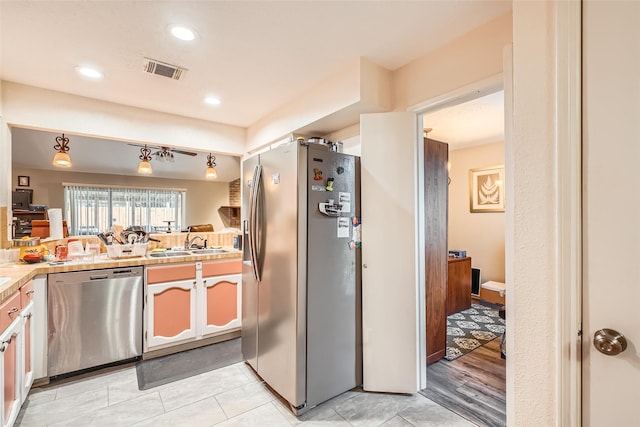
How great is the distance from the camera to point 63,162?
3035 mm

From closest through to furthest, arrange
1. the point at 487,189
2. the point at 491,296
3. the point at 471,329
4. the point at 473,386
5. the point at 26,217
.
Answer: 1. the point at 473,386
2. the point at 471,329
3. the point at 26,217
4. the point at 491,296
5. the point at 487,189

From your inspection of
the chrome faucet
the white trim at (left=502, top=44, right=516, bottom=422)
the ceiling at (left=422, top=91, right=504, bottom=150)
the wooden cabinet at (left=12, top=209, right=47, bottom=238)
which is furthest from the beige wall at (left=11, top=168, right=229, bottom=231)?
the white trim at (left=502, top=44, right=516, bottom=422)

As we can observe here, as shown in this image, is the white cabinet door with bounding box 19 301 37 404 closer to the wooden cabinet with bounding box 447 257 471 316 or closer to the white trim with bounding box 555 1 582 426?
the white trim with bounding box 555 1 582 426

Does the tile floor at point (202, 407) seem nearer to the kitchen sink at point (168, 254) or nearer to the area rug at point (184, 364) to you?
the area rug at point (184, 364)

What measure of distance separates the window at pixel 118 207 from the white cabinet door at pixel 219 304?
381 cm

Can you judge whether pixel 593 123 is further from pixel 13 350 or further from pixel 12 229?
pixel 12 229

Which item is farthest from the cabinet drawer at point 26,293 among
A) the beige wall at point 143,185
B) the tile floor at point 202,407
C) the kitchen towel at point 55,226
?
the beige wall at point 143,185

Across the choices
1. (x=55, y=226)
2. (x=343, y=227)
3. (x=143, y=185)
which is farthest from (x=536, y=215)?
(x=143, y=185)

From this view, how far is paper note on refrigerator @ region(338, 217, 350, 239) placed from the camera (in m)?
2.17

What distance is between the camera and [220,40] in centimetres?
195

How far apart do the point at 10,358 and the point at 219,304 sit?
1610 mm

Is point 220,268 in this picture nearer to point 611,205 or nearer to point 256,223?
point 256,223

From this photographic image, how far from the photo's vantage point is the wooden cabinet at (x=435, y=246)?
8.64ft

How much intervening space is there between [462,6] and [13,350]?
328 cm
